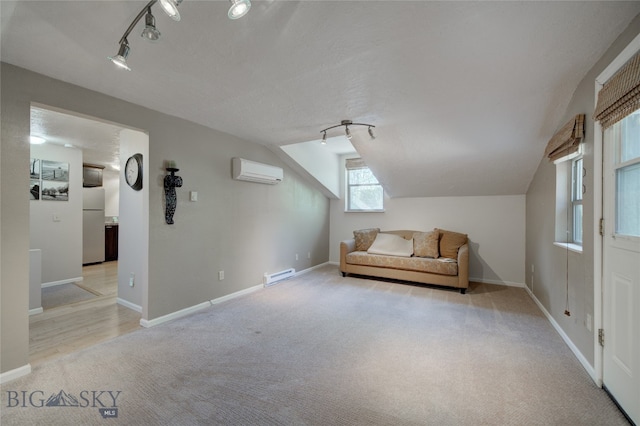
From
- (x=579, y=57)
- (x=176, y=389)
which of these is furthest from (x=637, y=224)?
(x=176, y=389)

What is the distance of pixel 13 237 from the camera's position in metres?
1.95

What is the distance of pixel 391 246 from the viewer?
476 cm

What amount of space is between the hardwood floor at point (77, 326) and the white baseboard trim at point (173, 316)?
0.13 meters

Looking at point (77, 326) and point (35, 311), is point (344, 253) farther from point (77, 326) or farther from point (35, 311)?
point (35, 311)

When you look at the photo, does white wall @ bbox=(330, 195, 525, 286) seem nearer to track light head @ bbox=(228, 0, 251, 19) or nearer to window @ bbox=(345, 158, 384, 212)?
window @ bbox=(345, 158, 384, 212)

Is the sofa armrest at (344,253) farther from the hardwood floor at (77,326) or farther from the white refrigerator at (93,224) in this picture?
the white refrigerator at (93,224)

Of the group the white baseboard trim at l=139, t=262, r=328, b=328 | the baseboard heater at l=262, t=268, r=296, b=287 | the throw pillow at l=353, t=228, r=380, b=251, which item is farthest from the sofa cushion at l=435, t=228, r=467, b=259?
the white baseboard trim at l=139, t=262, r=328, b=328

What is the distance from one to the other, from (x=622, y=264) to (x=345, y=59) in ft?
7.09

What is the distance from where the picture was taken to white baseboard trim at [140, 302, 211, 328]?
9.07 ft

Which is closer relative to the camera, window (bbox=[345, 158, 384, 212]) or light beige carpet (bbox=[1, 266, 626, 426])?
light beige carpet (bbox=[1, 266, 626, 426])

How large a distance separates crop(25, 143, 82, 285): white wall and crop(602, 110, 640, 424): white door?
665 centimetres

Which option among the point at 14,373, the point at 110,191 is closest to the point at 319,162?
the point at 14,373

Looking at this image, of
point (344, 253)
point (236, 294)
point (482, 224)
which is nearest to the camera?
point (236, 294)

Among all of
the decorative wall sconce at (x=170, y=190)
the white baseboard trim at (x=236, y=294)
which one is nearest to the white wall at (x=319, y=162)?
the decorative wall sconce at (x=170, y=190)
